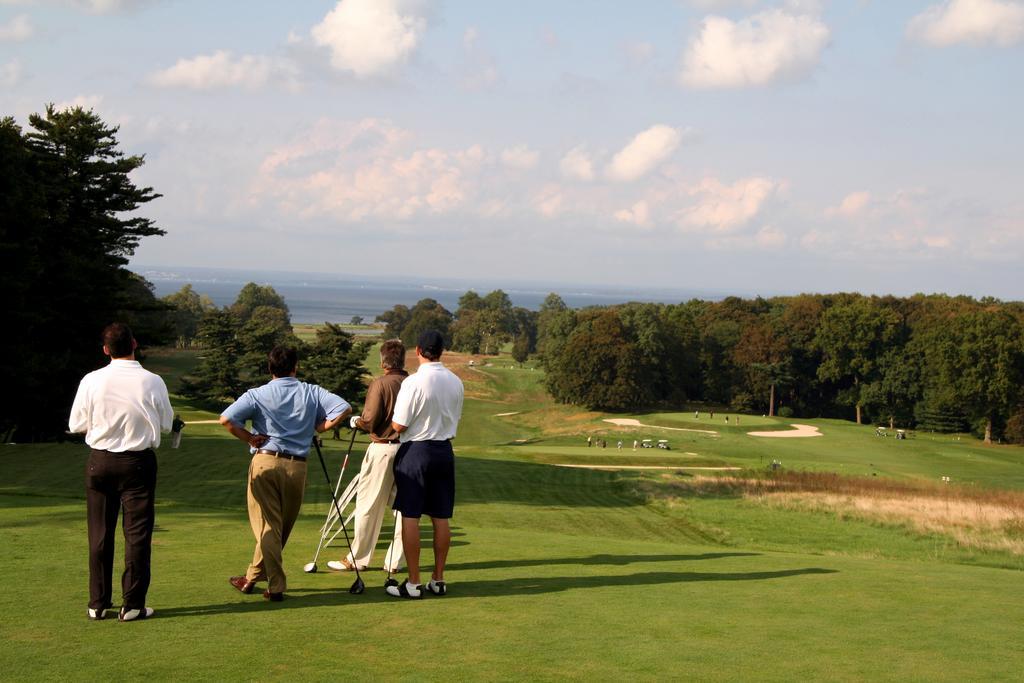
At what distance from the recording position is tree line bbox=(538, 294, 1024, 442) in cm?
8394

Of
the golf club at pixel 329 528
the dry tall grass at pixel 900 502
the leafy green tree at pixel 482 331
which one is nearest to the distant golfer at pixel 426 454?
the golf club at pixel 329 528

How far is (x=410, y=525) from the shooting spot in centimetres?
873

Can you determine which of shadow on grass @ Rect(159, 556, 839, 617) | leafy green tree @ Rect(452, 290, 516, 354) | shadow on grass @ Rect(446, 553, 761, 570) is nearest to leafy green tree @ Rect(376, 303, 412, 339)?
leafy green tree @ Rect(452, 290, 516, 354)

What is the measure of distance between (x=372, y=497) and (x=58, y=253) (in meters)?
33.4

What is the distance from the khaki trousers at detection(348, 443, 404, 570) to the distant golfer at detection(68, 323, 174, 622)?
2.73m

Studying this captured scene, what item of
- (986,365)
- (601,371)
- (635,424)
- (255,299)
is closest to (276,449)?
(635,424)

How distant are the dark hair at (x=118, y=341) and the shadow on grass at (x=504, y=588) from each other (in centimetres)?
212

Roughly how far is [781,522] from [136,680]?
2175cm

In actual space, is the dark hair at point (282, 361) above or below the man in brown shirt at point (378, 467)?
above

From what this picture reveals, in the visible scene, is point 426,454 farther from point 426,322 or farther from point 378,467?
point 426,322

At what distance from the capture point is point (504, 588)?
9.35 meters

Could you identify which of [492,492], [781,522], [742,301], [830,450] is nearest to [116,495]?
[492,492]

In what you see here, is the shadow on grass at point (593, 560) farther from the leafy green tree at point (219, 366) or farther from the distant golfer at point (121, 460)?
the leafy green tree at point (219, 366)

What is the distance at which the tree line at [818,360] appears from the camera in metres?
83.9
